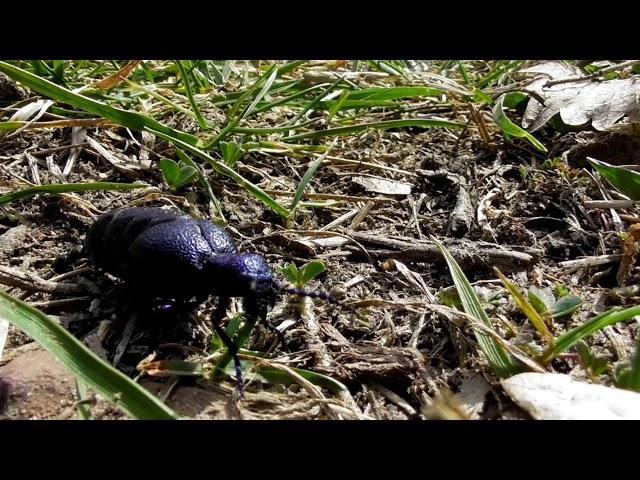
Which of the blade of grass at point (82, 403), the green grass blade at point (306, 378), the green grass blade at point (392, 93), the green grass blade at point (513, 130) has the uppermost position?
the green grass blade at point (392, 93)

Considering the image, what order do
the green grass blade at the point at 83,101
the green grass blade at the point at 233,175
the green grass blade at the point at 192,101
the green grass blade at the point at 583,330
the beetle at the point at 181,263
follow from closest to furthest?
the green grass blade at the point at 583,330
the beetle at the point at 181,263
the green grass blade at the point at 233,175
the green grass blade at the point at 83,101
the green grass blade at the point at 192,101

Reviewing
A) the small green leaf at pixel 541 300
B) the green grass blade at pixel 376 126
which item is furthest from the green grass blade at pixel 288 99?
the small green leaf at pixel 541 300

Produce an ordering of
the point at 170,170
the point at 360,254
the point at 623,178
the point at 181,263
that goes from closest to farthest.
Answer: the point at 181,263 < the point at 360,254 < the point at 623,178 < the point at 170,170

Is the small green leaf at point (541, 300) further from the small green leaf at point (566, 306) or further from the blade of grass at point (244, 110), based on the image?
the blade of grass at point (244, 110)

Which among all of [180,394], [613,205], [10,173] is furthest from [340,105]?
[180,394]

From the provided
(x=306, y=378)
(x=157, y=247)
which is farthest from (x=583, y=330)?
(x=157, y=247)

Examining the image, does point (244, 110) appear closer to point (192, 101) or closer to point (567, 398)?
point (192, 101)

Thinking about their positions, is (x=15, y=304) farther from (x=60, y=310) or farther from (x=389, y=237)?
(x=389, y=237)
